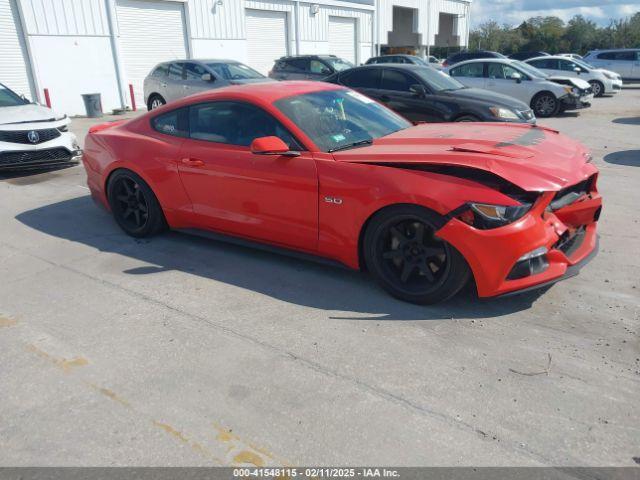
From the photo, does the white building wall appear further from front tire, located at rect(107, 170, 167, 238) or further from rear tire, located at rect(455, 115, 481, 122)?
rear tire, located at rect(455, 115, 481, 122)

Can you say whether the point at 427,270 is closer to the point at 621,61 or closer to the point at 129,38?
the point at 129,38

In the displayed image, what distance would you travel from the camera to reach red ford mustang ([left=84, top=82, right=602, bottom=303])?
11.1 feet

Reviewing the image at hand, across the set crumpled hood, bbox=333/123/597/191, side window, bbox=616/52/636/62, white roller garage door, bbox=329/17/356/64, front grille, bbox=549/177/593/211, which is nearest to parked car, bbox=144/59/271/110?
crumpled hood, bbox=333/123/597/191

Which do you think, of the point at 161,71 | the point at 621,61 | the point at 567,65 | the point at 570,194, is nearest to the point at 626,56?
the point at 621,61

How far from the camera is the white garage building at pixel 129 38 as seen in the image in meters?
15.2

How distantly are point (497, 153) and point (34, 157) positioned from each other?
7.37 metres

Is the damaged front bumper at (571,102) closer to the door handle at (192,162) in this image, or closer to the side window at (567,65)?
the side window at (567,65)

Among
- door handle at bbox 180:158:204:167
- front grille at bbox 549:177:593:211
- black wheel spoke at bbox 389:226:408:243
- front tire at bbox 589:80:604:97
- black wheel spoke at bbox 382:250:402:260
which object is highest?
door handle at bbox 180:158:204:167

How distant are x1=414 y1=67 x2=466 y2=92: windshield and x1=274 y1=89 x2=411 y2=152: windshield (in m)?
4.83

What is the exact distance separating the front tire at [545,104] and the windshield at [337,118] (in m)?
11.0

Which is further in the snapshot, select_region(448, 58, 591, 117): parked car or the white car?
the white car

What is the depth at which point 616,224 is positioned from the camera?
5.37 meters

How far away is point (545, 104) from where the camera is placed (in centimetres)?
1438

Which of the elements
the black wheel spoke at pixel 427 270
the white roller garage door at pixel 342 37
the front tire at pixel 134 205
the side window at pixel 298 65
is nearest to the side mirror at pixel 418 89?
the front tire at pixel 134 205
